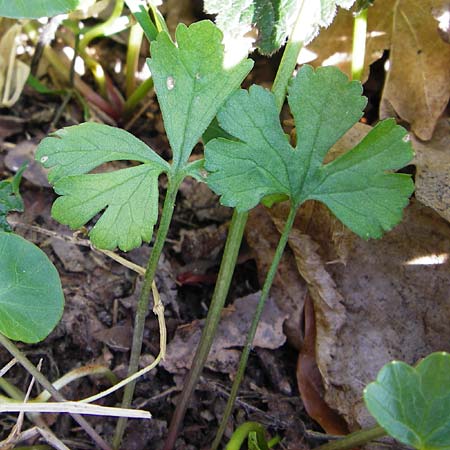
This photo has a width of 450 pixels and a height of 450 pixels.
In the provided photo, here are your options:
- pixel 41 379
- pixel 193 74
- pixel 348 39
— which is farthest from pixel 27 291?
pixel 348 39

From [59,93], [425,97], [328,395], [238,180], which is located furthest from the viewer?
[59,93]

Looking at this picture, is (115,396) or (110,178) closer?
(110,178)

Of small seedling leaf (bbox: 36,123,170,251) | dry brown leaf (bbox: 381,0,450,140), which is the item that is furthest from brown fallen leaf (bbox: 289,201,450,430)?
small seedling leaf (bbox: 36,123,170,251)

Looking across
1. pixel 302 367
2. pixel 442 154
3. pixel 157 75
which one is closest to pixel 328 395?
pixel 302 367

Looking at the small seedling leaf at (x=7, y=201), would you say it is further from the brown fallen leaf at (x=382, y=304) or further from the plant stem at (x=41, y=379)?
the brown fallen leaf at (x=382, y=304)

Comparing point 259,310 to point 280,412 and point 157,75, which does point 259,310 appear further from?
point 157,75

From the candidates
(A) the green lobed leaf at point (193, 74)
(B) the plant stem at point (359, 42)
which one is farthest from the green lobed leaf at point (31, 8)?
(B) the plant stem at point (359, 42)
